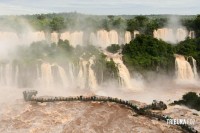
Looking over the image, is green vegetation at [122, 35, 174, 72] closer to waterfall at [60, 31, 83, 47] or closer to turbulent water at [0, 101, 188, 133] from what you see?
waterfall at [60, 31, 83, 47]

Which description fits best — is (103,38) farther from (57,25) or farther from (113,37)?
(57,25)

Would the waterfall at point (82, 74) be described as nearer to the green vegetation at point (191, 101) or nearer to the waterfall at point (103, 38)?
the green vegetation at point (191, 101)

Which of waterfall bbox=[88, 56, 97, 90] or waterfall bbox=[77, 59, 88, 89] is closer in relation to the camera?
waterfall bbox=[88, 56, 97, 90]

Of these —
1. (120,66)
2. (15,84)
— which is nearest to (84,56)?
(120,66)

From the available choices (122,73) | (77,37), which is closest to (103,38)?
(77,37)

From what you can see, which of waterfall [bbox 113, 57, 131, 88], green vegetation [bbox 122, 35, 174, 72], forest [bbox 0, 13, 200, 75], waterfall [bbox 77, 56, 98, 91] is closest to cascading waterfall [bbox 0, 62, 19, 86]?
forest [bbox 0, 13, 200, 75]

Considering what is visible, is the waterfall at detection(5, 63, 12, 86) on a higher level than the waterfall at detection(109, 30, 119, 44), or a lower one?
lower

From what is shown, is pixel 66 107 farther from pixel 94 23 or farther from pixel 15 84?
pixel 94 23

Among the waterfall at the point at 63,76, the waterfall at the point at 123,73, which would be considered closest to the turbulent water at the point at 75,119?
the waterfall at the point at 63,76

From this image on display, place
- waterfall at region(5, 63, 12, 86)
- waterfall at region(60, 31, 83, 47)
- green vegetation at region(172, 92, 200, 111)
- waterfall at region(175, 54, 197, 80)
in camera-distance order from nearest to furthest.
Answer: green vegetation at region(172, 92, 200, 111), waterfall at region(5, 63, 12, 86), waterfall at region(175, 54, 197, 80), waterfall at region(60, 31, 83, 47)

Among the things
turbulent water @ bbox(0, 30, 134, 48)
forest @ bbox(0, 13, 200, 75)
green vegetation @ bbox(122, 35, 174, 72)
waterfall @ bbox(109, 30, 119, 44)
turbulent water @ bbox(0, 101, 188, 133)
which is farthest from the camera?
waterfall @ bbox(109, 30, 119, 44)
